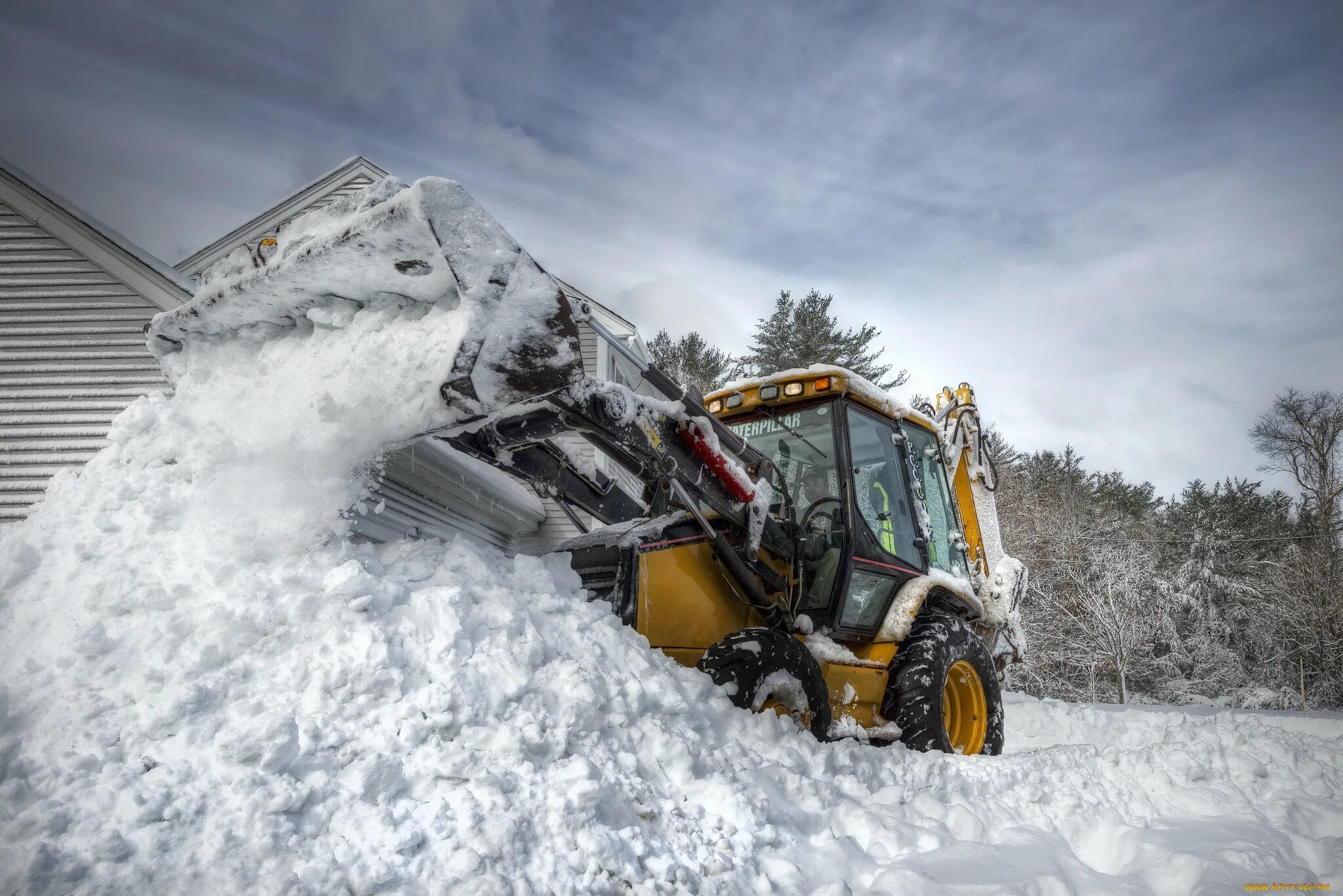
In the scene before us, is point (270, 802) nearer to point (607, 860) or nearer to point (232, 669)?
point (232, 669)

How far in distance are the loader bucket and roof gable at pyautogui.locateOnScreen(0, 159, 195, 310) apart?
4.25m

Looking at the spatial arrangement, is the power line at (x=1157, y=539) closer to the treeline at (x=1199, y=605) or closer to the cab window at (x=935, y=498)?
the treeline at (x=1199, y=605)

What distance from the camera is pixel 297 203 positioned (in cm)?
1100

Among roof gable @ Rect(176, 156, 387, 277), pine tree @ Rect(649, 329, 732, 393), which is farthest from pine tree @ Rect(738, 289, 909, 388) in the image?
roof gable @ Rect(176, 156, 387, 277)

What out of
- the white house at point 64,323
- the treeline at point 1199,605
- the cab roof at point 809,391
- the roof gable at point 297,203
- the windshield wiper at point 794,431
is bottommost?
the treeline at point 1199,605

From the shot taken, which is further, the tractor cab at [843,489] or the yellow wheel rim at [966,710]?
the yellow wheel rim at [966,710]

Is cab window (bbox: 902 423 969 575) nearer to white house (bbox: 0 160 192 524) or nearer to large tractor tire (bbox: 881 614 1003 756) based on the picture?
large tractor tire (bbox: 881 614 1003 756)

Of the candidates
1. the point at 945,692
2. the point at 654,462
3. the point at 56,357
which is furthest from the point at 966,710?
the point at 56,357

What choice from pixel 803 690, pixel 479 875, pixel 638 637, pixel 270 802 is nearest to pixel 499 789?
pixel 479 875

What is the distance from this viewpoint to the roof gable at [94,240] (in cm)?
625

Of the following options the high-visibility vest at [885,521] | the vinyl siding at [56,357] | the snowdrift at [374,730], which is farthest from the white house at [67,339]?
the snowdrift at [374,730]

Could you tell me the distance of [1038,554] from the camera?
62.1 feet

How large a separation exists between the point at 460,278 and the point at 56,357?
5.59 meters

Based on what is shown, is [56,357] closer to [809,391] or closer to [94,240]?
[94,240]
